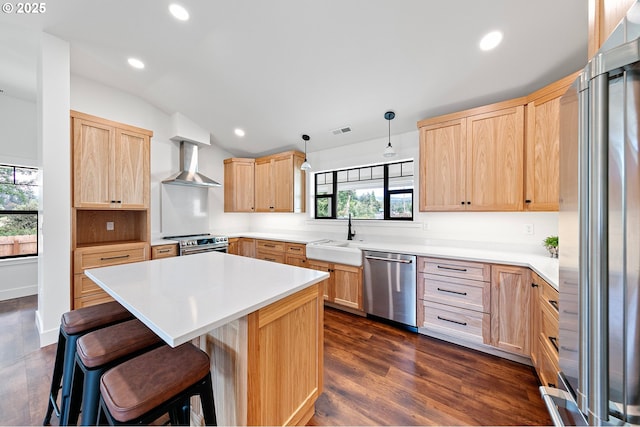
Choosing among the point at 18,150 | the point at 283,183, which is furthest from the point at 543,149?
the point at 18,150

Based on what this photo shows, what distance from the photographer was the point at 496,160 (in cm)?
234

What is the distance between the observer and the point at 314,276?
4.87ft

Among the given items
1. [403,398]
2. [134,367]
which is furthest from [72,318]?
[403,398]

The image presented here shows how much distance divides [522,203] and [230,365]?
8.92 ft

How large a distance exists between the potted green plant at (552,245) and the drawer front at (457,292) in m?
0.68

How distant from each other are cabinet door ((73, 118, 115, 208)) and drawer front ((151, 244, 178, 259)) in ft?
2.58

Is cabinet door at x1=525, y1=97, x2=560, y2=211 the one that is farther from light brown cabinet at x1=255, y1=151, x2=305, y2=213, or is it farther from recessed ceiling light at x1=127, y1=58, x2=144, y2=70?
recessed ceiling light at x1=127, y1=58, x2=144, y2=70

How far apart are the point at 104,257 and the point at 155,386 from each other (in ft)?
Result: 8.99

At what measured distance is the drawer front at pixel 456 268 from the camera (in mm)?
2193

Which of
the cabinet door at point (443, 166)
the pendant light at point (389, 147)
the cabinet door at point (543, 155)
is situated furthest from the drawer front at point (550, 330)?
the pendant light at point (389, 147)

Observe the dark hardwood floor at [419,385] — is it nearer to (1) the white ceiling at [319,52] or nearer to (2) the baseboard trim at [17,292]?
(1) the white ceiling at [319,52]

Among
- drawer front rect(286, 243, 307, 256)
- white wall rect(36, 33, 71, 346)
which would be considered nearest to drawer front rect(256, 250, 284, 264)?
drawer front rect(286, 243, 307, 256)

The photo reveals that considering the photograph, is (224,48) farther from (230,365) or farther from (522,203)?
(522,203)

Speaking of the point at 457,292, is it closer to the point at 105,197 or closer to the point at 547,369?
the point at 547,369
